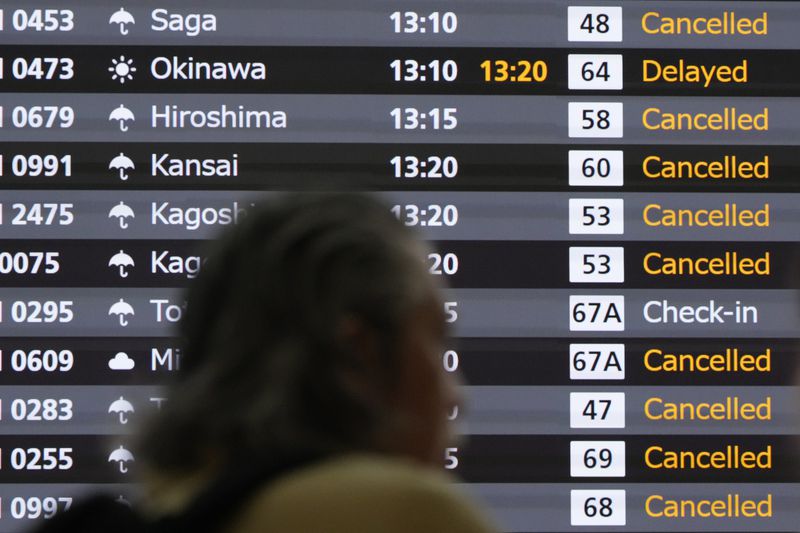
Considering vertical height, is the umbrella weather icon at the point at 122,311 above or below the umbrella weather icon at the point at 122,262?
below

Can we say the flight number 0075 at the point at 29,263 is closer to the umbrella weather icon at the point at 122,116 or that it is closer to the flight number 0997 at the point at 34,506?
the umbrella weather icon at the point at 122,116

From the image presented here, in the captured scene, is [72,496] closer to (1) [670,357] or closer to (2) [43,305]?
(2) [43,305]

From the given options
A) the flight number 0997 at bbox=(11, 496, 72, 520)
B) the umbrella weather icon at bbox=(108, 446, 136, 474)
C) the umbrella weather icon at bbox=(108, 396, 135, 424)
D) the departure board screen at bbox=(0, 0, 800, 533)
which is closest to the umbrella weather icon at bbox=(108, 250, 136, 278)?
the departure board screen at bbox=(0, 0, 800, 533)

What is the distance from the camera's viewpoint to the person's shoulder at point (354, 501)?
3.14 feet

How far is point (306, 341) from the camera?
1086 mm

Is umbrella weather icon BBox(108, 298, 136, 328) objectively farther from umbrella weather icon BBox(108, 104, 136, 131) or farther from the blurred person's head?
the blurred person's head

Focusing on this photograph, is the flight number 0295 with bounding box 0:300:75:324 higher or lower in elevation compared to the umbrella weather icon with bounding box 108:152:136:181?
lower

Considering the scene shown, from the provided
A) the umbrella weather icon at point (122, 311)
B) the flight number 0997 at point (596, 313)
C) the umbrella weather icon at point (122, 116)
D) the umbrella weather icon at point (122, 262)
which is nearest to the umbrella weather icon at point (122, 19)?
the umbrella weather icon at point (122, 116)

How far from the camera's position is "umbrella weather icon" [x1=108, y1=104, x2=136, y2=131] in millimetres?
2938

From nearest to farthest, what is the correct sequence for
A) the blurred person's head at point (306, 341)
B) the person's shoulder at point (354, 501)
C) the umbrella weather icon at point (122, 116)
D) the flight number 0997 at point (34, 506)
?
the person's shoulder at point (354, 501) → the blurred person's head at point (306, 341) → the flight number 0997 at point (34, 506) → the umbrella weather icon at point (122, 116)

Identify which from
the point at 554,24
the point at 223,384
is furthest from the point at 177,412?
the point at 554,24

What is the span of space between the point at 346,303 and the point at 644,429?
1.90m

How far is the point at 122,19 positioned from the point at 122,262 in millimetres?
538

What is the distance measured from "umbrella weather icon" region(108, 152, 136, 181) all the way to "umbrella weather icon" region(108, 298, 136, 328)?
27cm
